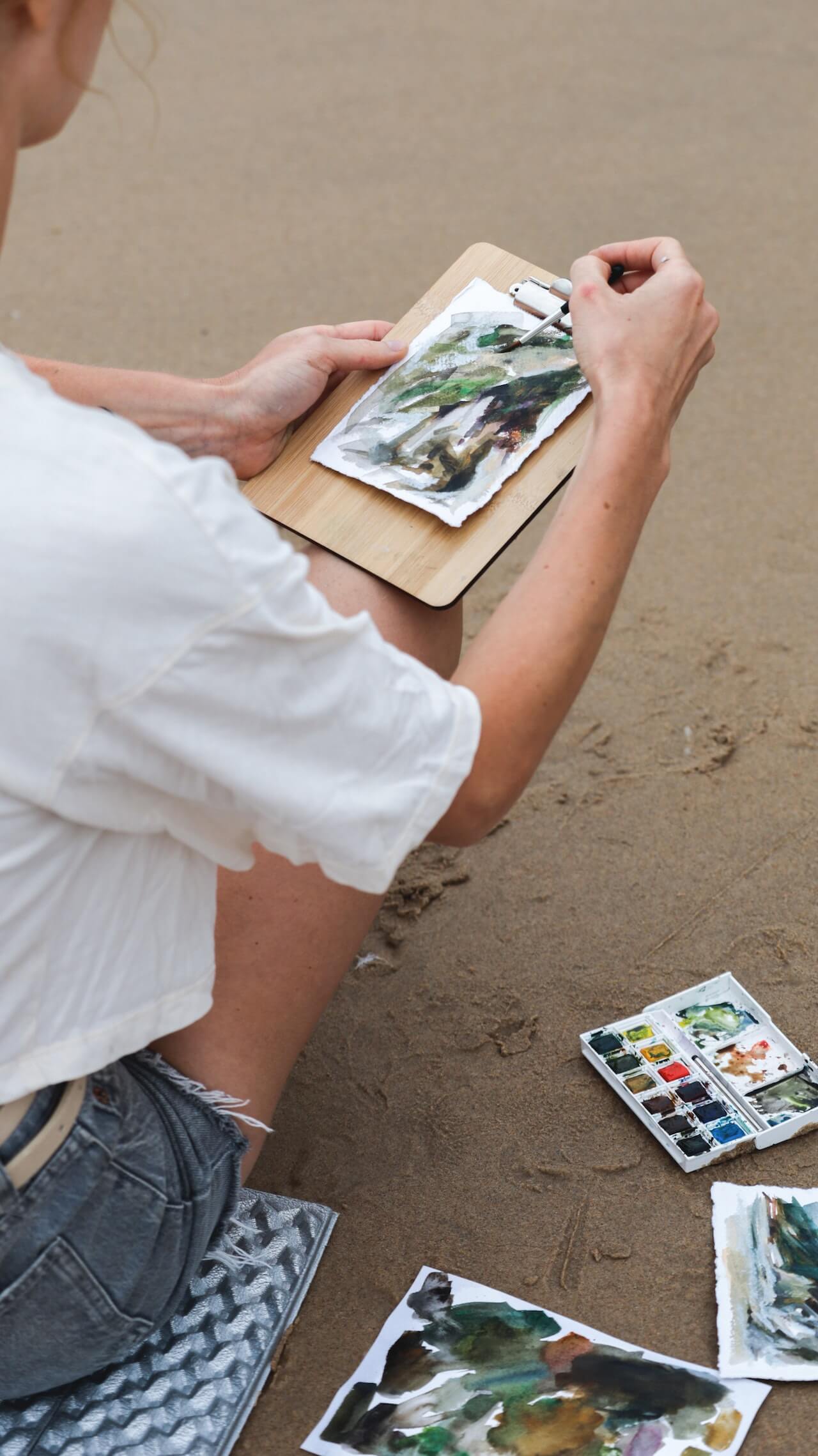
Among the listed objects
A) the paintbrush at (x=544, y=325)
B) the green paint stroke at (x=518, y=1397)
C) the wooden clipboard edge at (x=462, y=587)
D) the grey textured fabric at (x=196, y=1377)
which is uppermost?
the paintbrush at (x=544, y=325)

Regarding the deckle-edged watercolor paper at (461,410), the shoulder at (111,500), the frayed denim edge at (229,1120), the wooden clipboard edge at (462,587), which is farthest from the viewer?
the deckle-edged watercolor paper at (461,410)

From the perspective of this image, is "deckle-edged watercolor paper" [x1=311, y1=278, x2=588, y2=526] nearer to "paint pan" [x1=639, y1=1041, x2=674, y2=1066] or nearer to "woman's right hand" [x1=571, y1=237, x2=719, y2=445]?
"woman's right hand" [x1=571, y1=237, x2=719, y2=445]

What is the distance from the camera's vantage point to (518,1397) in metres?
1.32

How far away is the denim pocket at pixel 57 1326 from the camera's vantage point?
1.10 meters

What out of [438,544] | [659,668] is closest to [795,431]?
[659,668]

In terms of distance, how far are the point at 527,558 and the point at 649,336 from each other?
1.15 metres

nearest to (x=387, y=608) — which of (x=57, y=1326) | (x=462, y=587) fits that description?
(x=462, y=587)

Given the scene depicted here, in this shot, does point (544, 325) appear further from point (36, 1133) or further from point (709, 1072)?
point (36, 1133)

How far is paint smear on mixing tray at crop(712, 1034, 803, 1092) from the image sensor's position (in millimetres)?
1608

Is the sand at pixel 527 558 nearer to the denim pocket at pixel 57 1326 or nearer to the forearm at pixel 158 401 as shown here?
the denim pocket at pixel 57 1326

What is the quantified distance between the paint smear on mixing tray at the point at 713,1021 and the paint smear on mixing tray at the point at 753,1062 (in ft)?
0.06

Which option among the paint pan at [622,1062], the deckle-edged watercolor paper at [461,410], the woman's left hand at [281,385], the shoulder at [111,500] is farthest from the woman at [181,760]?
the paint pan at [622,1062]

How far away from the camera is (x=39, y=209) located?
11.6 ft

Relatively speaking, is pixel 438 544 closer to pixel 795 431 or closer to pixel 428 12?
pixel 795 431
